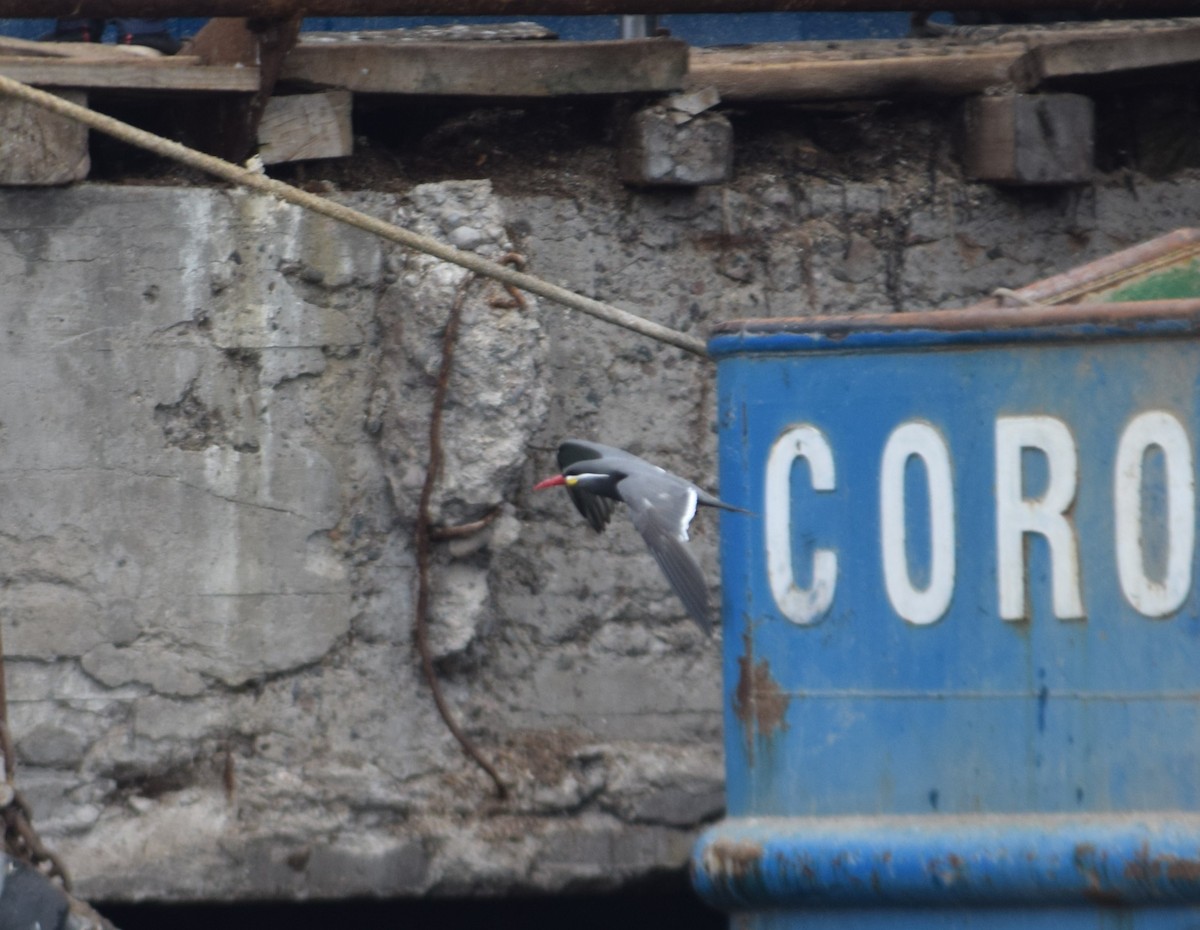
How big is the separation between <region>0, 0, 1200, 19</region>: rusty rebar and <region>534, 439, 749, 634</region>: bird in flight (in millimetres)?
816

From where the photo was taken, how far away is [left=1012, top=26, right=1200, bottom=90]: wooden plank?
3771 mm

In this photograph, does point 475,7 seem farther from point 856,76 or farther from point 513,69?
point 856,76

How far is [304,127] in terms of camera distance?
3607 mm

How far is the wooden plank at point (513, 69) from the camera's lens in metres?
3.60

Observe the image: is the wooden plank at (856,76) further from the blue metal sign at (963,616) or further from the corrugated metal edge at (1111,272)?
the blue metal sign at (963,616)

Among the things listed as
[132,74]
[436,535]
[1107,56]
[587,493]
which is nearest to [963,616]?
[587,493]

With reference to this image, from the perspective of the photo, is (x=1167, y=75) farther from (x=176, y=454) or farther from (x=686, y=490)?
(x=176, y=454)

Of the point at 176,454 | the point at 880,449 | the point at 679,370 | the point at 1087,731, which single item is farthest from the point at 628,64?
the point at 1087,731

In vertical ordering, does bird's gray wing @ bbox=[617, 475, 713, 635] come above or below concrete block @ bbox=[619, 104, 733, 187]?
below

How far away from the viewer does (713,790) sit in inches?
144

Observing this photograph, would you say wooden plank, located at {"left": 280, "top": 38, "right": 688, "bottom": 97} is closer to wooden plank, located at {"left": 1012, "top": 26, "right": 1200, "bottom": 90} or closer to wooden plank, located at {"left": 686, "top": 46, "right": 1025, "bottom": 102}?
wooden plank, located at {"left": 686, "top": 46, "right": 1025, "bottom": 102}

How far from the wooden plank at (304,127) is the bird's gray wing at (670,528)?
1.05m

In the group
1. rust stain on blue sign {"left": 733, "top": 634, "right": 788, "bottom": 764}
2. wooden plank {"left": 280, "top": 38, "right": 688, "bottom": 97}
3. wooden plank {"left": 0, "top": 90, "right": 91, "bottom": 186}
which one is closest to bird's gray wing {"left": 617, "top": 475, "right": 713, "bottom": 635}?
rust stain on blue sign {"left": 733, "top": 634, "right": 788, "bottom": 764}

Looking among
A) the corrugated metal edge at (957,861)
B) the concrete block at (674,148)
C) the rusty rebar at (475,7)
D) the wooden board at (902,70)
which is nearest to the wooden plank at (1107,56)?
the wooden board at (902,70)
